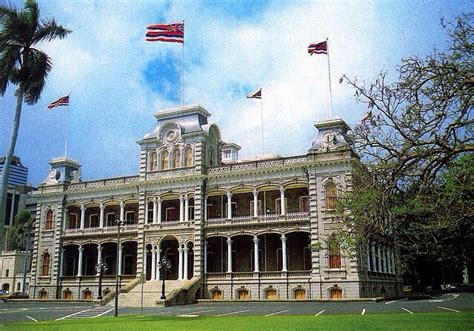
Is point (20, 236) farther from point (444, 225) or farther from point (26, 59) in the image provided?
point (444, 225)

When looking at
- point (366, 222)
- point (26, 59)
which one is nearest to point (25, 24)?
point (26, 59)

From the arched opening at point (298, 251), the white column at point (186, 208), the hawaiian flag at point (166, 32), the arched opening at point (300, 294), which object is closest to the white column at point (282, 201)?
the arched opening at point (298, 251)

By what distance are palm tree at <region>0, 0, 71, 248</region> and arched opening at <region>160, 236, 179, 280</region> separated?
2743cm

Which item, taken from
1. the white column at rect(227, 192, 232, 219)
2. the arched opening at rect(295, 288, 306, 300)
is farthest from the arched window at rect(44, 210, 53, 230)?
the arched opening at rect(295, 288, 306, 300)

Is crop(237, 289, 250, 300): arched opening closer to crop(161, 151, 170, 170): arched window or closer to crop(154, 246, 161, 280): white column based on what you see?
crop(154, 246, 161, 280): white column

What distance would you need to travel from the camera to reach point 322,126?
4194cm

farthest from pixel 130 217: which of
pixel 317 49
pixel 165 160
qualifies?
pixel 317 49

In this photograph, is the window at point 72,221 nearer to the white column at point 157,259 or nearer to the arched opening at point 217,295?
the white column at point 157,259

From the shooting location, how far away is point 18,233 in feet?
294

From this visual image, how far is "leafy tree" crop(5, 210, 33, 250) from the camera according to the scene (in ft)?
290

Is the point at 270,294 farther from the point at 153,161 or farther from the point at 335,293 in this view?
the point at 153,161

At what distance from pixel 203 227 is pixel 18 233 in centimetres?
5680

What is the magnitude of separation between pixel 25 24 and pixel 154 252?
28.7 m

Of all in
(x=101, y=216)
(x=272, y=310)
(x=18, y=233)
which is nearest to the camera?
(x=272, y=310)
